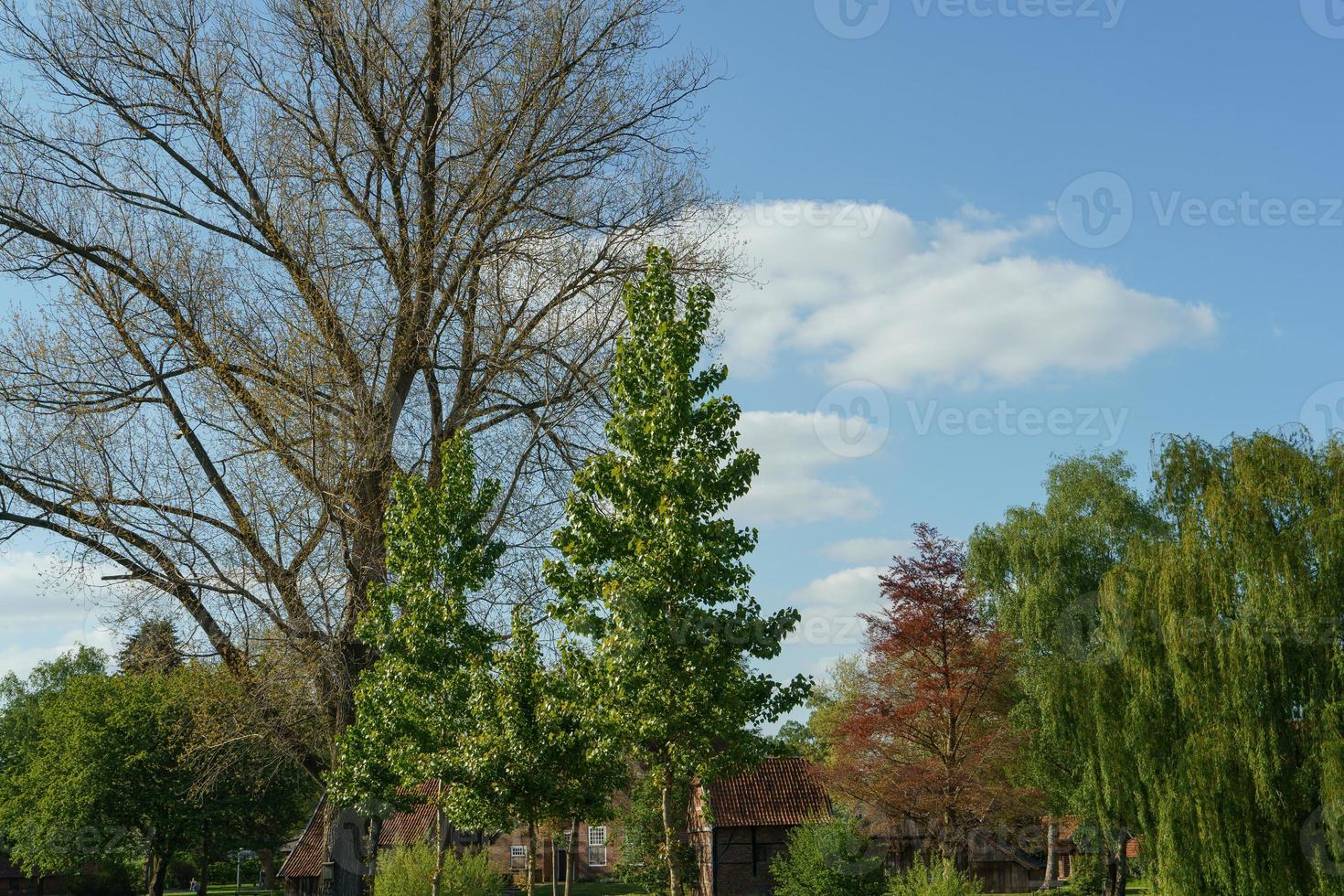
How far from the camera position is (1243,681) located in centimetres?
1841

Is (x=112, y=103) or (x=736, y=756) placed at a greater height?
(x=112, y=103)

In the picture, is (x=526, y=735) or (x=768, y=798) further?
(x=768, y=798)

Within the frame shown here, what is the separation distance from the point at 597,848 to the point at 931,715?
32168 mm

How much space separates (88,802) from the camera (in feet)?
139

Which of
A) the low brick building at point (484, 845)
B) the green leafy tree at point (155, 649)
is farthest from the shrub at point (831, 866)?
the low brick building at point (484, 845)

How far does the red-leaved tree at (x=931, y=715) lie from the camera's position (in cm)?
2917

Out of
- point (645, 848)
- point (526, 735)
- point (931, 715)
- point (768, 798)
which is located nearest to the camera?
point (526, 735)

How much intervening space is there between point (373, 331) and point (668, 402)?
4749mm

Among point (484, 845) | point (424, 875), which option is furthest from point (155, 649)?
point (484, 845)

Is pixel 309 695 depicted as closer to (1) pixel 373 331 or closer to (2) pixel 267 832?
(1) pixel 373 331

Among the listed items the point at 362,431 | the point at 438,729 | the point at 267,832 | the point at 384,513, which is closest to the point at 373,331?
the point at 362,431

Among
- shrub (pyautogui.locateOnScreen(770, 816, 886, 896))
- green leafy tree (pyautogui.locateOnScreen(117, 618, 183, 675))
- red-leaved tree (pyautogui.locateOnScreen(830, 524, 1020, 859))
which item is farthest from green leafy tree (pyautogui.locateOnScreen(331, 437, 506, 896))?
red-leaved tree (pyautogui.locateOnScreen(830, 524, 1020, 859))

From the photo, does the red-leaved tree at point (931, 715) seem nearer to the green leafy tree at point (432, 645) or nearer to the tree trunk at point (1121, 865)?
the tree trunk at point (1121, 865)

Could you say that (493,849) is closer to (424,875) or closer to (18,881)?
(18,881)
